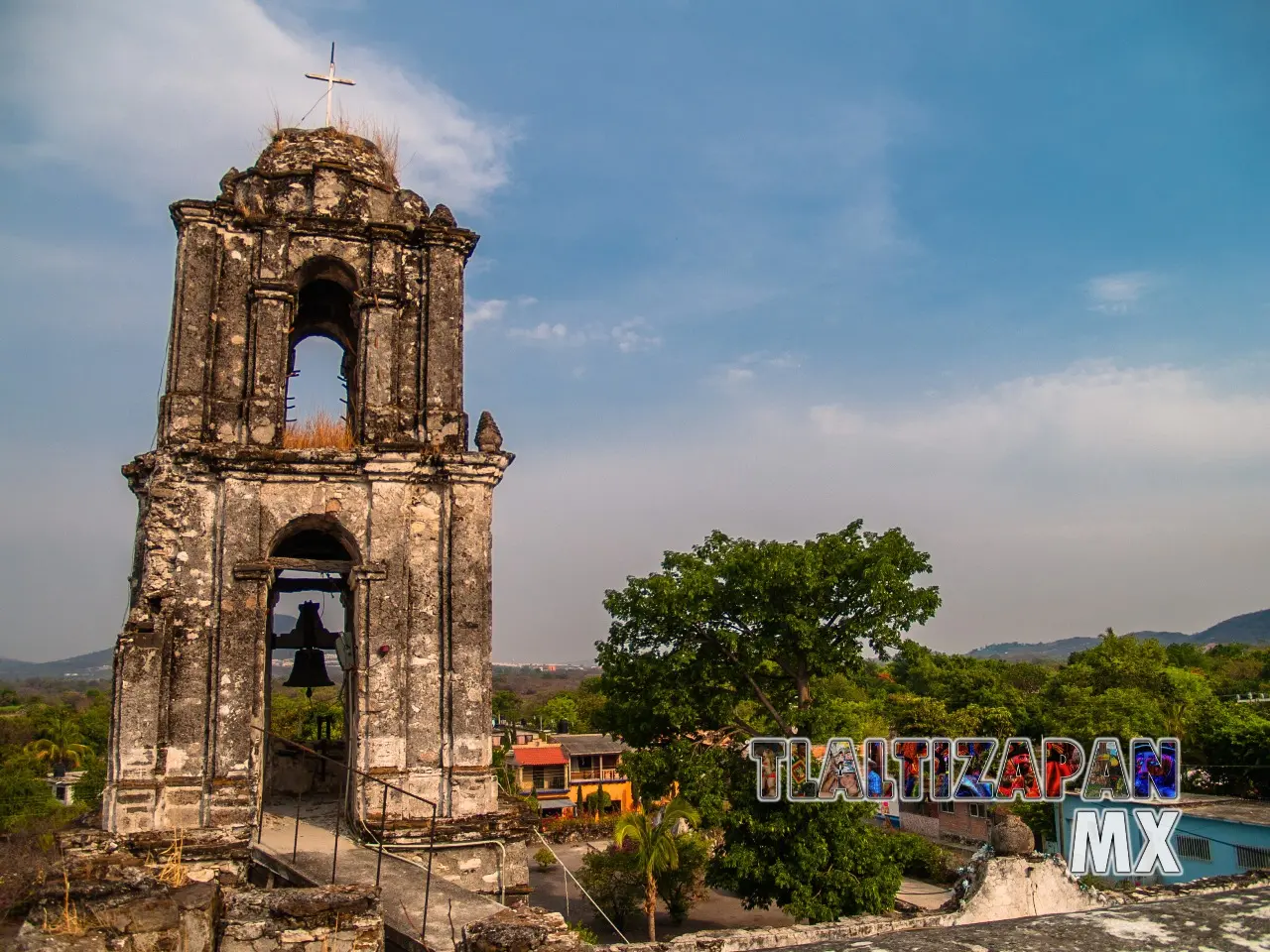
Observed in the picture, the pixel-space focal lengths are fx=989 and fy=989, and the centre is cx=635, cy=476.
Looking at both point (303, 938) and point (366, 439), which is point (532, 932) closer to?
point (303, 938)

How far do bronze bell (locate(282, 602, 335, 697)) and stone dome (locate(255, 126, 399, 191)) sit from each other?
5.63 meters

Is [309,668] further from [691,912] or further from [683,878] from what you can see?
[691,912]

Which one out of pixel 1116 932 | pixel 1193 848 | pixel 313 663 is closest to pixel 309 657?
pixel 313 663

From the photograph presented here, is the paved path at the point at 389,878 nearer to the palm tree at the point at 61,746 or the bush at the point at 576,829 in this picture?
the bush at the point at 576,829

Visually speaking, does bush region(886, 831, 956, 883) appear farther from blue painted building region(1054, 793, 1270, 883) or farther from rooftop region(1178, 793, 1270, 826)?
rooftop region(1178, 793, 1270, 826)

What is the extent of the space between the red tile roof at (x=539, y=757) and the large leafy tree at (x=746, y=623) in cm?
2425

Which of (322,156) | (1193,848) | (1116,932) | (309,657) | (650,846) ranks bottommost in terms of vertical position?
(1193,848)

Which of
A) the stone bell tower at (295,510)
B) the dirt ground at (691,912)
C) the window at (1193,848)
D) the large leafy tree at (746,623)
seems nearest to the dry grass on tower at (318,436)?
the stone bell tower at (295,510)

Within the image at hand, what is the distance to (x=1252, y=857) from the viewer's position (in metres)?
21.3

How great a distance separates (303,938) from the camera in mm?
7000

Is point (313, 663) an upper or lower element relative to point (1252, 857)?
upper

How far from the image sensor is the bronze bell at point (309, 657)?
1287 centimetres

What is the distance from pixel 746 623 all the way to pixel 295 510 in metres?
8.95

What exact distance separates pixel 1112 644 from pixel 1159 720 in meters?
25.9
